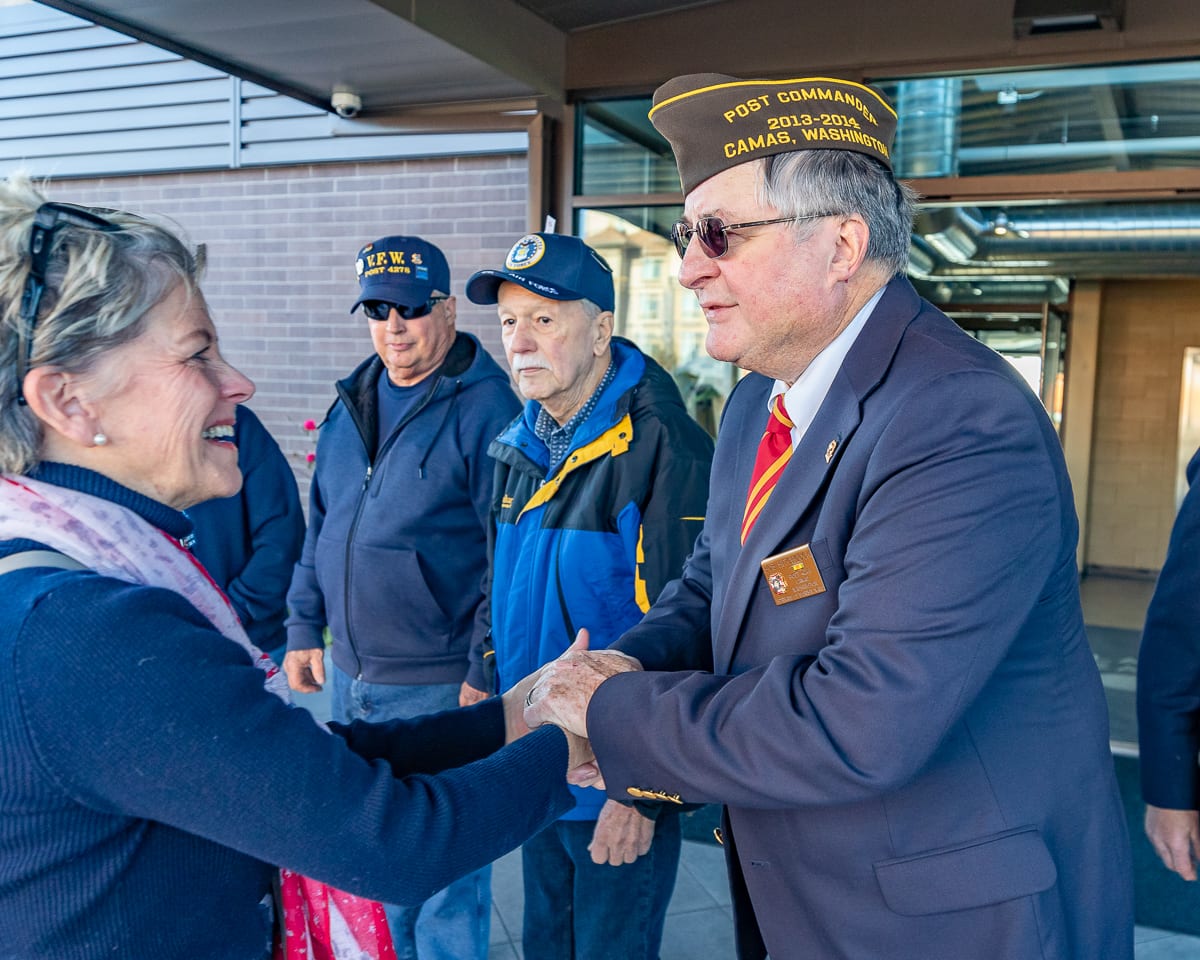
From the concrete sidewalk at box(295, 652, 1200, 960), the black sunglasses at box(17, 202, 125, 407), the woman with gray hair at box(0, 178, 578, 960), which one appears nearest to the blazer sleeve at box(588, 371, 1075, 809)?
the woman with gray hair at box(0, 178, 578, 960)

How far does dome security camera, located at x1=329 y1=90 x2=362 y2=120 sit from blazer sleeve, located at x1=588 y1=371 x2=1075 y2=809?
Result: 499 centimetres

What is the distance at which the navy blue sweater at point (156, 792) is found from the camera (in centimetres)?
120

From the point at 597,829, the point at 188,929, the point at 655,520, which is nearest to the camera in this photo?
the point at 188,929

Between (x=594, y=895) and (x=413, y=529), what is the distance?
1349mm

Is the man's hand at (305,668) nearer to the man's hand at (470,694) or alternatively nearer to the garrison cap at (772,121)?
the man's hand at (470,694)

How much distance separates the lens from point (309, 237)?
7.05m

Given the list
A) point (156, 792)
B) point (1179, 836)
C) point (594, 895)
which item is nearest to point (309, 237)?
point (594, 895)

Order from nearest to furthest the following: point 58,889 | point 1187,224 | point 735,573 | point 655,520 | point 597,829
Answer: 1. point 58,889
2. point 735,573
3. point 597,829
4. point 655,520
5. point 1187,224

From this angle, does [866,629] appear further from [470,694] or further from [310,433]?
[310,433]

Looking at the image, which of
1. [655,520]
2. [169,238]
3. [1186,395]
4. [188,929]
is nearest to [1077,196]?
[655,520]

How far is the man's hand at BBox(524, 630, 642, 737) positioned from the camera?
1.79 metres

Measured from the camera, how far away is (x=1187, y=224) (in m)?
8.73

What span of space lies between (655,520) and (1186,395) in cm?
1323

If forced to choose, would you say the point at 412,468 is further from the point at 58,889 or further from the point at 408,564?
the point at 58,889
